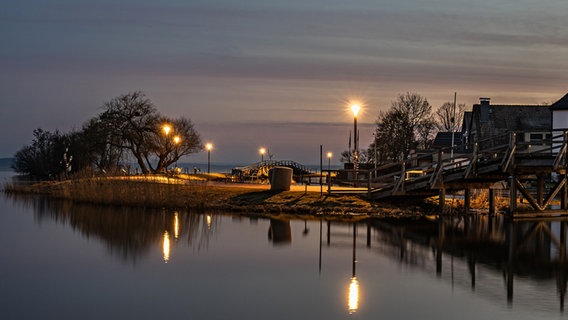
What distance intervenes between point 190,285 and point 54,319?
4535 mm

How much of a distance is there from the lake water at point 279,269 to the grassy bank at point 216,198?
329 cm

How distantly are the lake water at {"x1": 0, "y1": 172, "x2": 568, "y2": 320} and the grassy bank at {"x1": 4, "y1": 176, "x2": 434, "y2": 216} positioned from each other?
3287 millimetres

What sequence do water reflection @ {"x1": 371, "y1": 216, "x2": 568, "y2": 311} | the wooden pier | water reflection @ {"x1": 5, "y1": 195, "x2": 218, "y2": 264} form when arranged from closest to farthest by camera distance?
water reflection @ {"x1": 371, "y1": 216, "x2": 568, "y2": 311} → water reflection @ {"x1": 5, "y1": 195, "x2": 218, "y2": 264} → the wooden pier

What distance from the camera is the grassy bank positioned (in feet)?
127

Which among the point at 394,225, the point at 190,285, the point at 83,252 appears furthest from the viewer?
the point at 394,225

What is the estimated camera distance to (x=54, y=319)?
16.3 meters

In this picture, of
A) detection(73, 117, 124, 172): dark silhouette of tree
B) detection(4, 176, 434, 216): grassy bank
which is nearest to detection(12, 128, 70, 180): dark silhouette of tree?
detection(73, 117, 124, 172): dark silhouette of tree

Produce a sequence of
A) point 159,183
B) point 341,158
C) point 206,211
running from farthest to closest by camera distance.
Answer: point 341,158 < point 159,183 < point 206,211

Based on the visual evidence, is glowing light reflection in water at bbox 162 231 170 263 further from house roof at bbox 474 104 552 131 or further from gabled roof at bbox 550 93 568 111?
house roof at bbox 474 104 552 131

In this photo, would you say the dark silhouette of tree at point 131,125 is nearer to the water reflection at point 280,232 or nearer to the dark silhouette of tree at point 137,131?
the dark silhouette of tree at point 137,131

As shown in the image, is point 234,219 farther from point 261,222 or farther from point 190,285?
point 190,285

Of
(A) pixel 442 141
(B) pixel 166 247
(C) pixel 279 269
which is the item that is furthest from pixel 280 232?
(A) pixel 442 141

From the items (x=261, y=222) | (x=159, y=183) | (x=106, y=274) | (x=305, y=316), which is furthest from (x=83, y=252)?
(x=159, y=183)

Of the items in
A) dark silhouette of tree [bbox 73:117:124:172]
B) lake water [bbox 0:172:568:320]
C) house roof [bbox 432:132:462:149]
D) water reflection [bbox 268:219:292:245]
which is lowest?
lake water [bbox 0:172:568:320]
